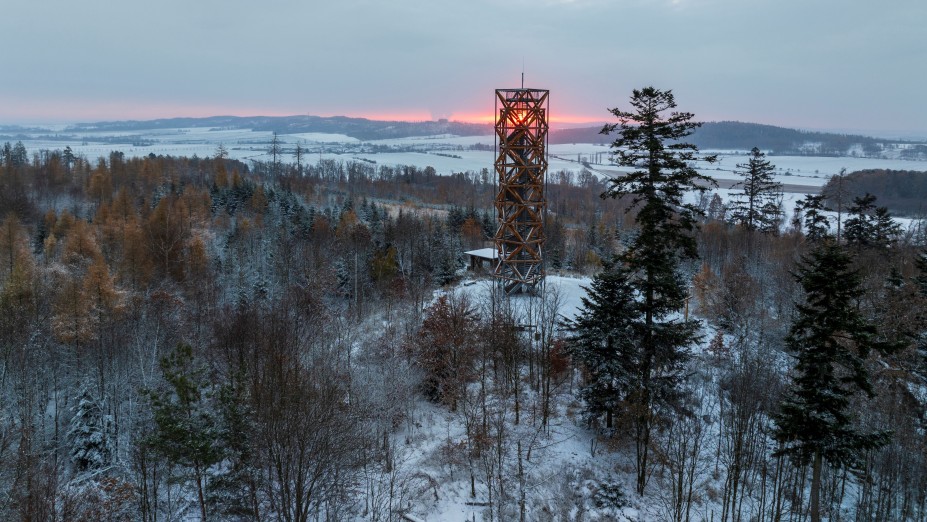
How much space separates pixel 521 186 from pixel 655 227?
13.3 metres

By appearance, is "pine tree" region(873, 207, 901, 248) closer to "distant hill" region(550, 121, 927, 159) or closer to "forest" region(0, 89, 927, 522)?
"forest" region(0, 89, 927, 522)

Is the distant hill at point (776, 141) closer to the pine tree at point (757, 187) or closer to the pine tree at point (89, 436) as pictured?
the pine tree at point (757, 187)

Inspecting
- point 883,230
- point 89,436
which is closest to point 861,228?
point 883,230

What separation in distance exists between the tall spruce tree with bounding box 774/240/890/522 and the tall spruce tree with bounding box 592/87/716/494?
3.61m

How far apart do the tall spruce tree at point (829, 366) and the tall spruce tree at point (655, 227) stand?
361 cm

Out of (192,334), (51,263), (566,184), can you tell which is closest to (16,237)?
(51,263)

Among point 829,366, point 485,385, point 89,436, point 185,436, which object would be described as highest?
point 829,366

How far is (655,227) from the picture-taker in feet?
55.3

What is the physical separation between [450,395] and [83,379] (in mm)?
16124

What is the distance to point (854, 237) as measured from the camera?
3438 cm

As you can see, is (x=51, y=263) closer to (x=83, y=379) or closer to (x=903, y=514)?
(x=83, y=379)

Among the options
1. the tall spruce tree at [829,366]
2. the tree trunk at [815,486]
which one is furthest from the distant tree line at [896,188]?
the tall spruce tree at [829,366]

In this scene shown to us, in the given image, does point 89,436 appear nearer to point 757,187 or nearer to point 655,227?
point 655,227

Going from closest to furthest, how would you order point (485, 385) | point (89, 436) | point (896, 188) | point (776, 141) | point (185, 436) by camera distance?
point (185, 436)
point (89, 436)
point (485, 385)
point (896, 188)
point (776, 141)
